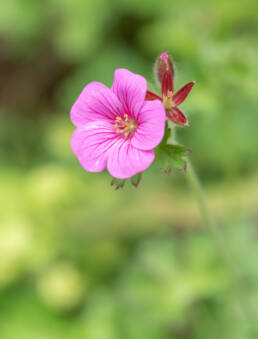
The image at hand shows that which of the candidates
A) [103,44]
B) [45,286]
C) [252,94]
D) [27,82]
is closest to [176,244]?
[45,286]

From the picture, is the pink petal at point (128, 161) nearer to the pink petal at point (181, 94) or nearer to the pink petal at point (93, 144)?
the pink petal at point (93, 144)

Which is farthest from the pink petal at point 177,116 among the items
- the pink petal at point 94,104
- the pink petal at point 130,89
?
the pink petal at point 94,104

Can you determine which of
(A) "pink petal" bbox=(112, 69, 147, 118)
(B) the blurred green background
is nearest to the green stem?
(B) the blurred green background

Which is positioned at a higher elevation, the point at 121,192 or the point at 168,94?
the point at 168,94

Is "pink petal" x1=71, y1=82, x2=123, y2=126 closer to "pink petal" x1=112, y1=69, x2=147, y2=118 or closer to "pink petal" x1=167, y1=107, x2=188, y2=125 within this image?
"pink petal" x1=112, y1=69, x2=147, y2=118

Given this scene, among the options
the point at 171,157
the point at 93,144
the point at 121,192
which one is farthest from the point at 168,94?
the point at 121,192

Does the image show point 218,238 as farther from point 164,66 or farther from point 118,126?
point 164,66

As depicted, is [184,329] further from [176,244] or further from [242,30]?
[242,30]
